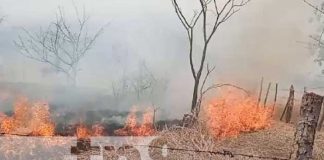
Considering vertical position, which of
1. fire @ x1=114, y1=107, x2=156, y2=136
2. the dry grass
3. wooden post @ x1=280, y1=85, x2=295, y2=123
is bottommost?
the dry grass

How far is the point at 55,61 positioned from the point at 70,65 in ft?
3.04

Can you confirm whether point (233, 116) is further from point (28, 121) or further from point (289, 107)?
point (28, 121)

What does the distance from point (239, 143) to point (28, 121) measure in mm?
12374

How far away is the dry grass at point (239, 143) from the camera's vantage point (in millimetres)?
17500

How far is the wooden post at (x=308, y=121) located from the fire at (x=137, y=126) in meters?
10.7

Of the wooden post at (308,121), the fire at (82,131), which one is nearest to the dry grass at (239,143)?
the wooden post at (308,121)

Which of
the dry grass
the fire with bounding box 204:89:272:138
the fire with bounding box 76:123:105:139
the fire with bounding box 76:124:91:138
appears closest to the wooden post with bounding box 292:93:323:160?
the dry grass

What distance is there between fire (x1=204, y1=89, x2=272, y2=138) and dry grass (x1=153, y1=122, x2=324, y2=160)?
0.40m

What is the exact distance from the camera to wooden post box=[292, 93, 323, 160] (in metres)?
11.9

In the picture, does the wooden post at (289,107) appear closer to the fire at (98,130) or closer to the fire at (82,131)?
the fire at (98,130)

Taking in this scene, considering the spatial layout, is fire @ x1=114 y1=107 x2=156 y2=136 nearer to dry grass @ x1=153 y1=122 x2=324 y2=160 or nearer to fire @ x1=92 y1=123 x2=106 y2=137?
fire @ x1=92 y1=123 x2=106 y2=137

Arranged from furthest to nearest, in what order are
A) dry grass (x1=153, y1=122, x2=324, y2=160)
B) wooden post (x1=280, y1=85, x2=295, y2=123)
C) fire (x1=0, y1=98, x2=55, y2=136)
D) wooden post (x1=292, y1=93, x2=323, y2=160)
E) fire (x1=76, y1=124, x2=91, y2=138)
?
1. wooden post (x1=280, y1=85, x2=295, y2=123)
2. fire (x1=0, y1=98, x2=55, y2=136)
3. fire (x1=76, y1=124, x2=91, y2=138)
4. dry grass (x1=153, y1=122, x2=324, y2=160)
5. wooden post (x1=292, y1=93, x2=323, y2=160)

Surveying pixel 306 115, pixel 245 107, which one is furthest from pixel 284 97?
pixel 306 115

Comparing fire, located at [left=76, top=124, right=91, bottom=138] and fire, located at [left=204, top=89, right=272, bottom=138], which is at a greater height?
fire, located at [left=204, top=89, right=272, bottom=138]
